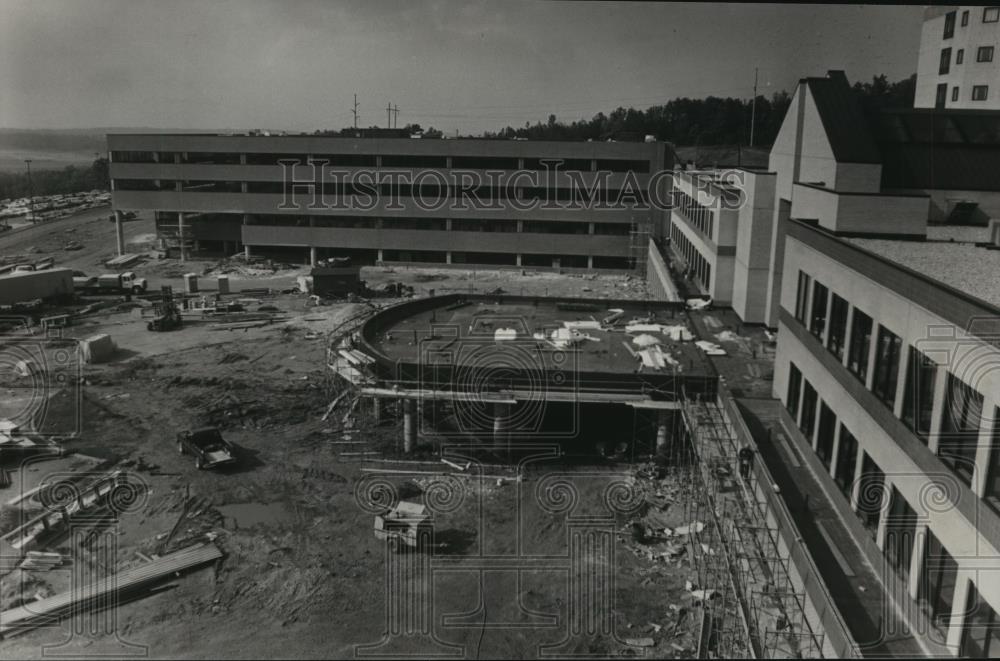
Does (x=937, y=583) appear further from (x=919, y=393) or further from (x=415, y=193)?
(x=415, y=193)

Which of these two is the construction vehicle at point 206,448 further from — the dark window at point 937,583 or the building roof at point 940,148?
the building roof at point 940,148

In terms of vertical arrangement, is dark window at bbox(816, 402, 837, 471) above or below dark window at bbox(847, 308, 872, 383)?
below

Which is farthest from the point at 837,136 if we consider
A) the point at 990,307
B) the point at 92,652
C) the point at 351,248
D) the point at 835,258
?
the point at 351,248

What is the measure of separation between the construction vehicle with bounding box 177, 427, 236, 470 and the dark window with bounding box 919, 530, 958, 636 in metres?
21.5

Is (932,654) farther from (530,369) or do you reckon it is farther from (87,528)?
(87,528)

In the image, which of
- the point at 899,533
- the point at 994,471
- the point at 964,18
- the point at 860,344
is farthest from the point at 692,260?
the point at 994,471

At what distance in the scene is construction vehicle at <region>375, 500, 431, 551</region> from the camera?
2045 cm

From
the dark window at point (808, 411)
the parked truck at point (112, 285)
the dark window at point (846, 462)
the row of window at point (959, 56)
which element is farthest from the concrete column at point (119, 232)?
the dark window at point (846, 462)

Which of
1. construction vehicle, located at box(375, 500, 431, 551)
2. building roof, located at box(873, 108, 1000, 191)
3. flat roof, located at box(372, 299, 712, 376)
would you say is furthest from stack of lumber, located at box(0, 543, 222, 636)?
building roof, located at box(873, 108, 1000, 191)

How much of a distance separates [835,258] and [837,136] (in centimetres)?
1243

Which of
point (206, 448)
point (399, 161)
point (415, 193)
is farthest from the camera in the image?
point (415, 193)

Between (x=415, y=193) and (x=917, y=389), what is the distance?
2121 inches

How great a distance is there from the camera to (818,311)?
19328 mm

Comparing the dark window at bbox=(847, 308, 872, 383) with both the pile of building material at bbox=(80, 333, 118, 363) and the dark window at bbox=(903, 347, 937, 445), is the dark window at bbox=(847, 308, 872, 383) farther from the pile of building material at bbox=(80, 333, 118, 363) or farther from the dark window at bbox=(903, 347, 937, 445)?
the pile of building material at bbox=(80, 333, 118, 363)
